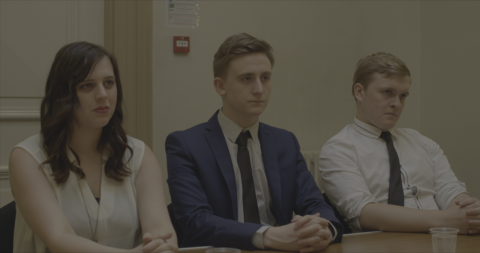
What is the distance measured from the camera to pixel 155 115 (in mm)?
3117

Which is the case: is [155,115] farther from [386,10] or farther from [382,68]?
[386,10]

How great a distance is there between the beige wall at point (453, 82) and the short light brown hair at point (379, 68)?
153 cm

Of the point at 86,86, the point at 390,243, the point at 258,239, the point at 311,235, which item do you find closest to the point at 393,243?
the point at 390,243

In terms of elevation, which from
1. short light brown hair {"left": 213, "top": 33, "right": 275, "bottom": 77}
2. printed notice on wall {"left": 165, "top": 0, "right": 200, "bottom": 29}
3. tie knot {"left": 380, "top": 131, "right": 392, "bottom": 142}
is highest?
printed notice on wall {"left": 165, "top": 0, "right": 200, "bottom": 29}

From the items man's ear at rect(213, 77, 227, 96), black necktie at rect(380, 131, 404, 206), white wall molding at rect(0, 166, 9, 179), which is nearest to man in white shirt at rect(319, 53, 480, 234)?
black necktie at rect(380, 131, 404, 206)

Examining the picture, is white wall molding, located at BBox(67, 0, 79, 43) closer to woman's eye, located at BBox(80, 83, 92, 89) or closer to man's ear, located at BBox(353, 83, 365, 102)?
woman's eye, located at BBox(80, 83, 92, 89)

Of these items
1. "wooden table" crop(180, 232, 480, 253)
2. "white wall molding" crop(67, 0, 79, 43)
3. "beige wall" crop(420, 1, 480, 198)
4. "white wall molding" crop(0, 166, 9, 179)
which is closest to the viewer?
"wooden table" crop(180, 232, 480, 253)

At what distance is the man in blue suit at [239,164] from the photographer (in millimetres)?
1785

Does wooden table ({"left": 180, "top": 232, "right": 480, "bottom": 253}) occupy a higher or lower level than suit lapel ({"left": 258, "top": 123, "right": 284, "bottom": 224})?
lower

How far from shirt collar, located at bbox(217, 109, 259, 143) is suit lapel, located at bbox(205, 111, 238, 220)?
0.03 meters

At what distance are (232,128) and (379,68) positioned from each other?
0.87 meters

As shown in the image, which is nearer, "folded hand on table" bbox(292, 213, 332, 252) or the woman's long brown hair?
"folded hand on table" bbox(292, 213, 332, 252)

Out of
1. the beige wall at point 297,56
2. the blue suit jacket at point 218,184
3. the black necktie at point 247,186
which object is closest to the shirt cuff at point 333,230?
the blue suit jacket at point 218,184

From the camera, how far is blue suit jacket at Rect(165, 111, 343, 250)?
1.65 metres
